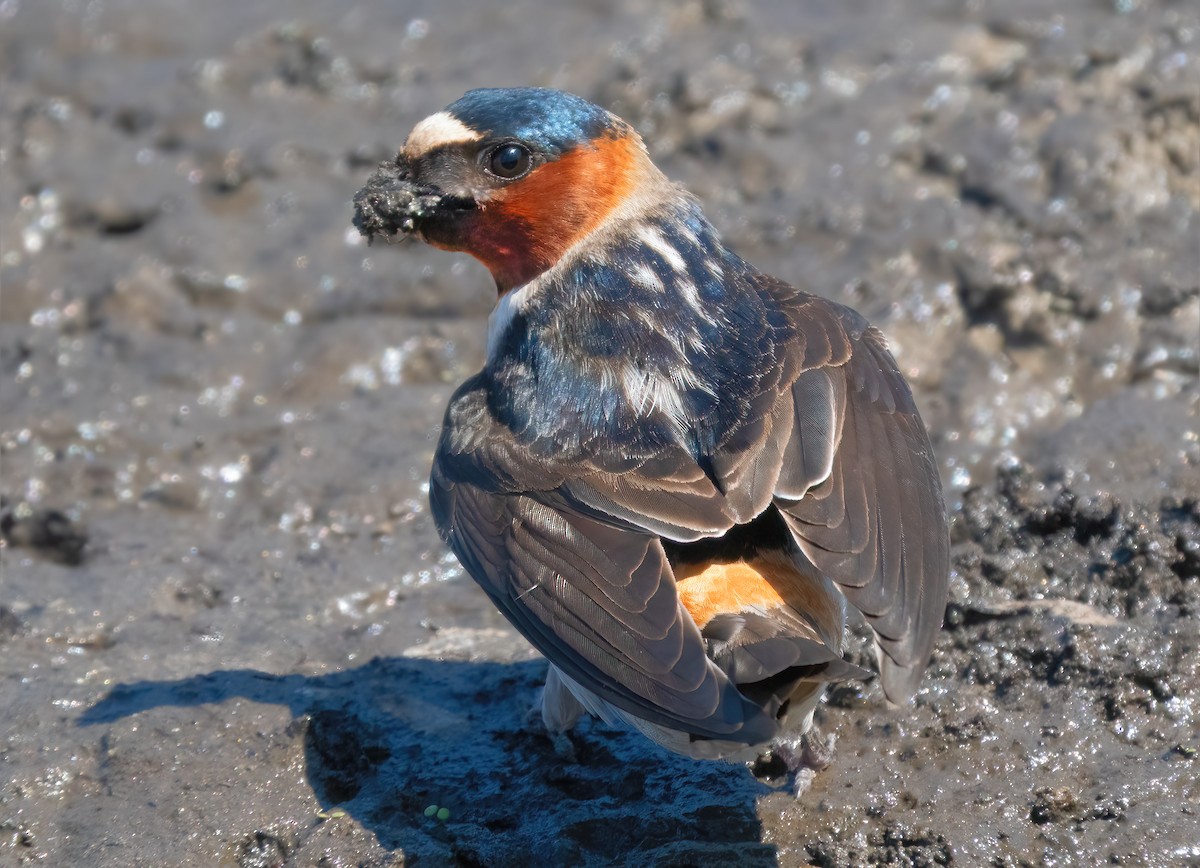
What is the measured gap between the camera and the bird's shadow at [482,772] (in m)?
3.48

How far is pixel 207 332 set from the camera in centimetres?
598

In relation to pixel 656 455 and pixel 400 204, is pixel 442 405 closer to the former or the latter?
pixel 400 204

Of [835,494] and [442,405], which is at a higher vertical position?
[835,494]

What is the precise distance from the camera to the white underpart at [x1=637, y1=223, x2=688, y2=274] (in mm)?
4000

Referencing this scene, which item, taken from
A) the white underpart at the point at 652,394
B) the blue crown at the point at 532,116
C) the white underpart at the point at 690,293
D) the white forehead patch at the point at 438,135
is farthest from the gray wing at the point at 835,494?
the white forehead patch at the point at 438,135

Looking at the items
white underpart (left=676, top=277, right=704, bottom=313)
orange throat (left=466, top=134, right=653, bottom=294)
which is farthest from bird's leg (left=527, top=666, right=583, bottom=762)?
orange throat (left=466, top=134, right=653, bottom=294)

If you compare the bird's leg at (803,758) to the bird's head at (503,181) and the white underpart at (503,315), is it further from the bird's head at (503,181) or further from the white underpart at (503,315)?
the bird's head at (503,181)

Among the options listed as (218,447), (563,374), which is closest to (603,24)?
(218,447)

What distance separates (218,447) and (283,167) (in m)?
1.74

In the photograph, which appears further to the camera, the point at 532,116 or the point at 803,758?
the point at 532,116

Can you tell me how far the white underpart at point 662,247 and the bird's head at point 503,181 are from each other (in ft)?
0.45

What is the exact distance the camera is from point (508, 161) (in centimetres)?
394

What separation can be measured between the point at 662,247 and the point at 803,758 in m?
1.44

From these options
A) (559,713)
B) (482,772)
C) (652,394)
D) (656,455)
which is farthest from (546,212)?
(482,772)
